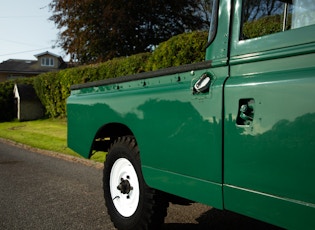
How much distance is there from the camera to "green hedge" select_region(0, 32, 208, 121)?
11102 millimetres

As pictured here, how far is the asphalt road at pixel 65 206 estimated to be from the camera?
4.39m

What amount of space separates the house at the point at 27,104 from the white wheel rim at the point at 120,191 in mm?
26298

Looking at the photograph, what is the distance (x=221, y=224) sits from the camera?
434 centimetres

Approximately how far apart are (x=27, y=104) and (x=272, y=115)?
1121 inches

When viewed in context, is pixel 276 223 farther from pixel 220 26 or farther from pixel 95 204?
pixel 95 204

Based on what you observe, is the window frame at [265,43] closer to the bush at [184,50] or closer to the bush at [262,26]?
the bush at [262,26]

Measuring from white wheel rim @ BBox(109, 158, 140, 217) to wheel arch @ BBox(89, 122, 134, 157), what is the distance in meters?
0.35

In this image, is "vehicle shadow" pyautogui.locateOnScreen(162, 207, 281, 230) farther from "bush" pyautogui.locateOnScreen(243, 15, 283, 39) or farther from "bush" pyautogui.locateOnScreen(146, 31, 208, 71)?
"bush" pyautogui.locateOnScreen(146, 31, 208, 71)

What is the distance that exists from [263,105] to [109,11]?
22853 mm

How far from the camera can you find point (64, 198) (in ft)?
18.6

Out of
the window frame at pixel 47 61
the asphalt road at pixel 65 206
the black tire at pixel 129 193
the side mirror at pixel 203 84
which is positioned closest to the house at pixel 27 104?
the asphalt road at pixel 65 206

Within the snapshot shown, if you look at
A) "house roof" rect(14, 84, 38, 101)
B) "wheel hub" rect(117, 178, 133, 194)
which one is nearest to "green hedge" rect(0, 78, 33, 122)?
"house roof" rect(14, 84, 38, 101)

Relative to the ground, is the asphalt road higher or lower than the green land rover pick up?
lower

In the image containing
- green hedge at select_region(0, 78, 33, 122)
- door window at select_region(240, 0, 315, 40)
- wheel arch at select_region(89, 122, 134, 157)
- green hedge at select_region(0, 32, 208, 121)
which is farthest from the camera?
green hedge at select_region(0, 78, 33, 122)
